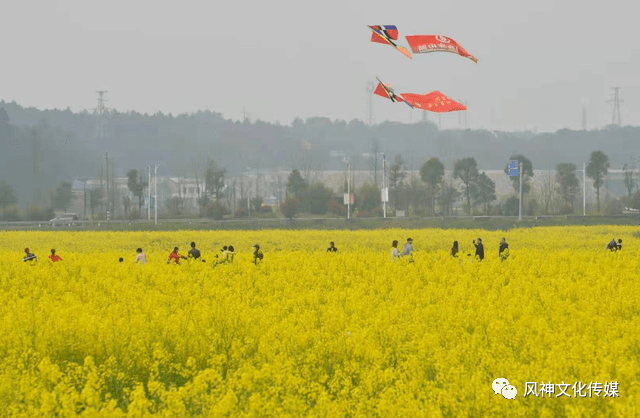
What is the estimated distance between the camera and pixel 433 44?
23.5 metres

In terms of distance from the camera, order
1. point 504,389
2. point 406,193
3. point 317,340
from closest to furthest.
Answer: point 504,389 < point 317,340 < point 406,193

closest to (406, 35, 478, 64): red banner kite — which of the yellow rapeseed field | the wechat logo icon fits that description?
the yellow rapeseed field

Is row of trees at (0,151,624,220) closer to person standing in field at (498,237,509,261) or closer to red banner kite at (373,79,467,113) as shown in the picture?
person standing in field at (498,237,509,261)

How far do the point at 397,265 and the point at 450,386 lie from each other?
55.7 feet

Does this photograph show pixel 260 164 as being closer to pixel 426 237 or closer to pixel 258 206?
pixel 258 206

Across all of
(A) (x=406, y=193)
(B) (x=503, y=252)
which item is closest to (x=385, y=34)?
(B) (x=503, y=252)

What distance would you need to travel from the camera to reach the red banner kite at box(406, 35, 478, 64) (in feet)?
76.6

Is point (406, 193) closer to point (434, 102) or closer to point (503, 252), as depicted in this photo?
point (503, 252)

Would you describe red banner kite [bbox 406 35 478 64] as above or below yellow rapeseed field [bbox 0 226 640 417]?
above

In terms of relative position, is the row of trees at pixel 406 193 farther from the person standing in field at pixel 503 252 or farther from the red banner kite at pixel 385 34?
the red banner kite at pixel 385 34

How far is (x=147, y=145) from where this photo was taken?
190000mm

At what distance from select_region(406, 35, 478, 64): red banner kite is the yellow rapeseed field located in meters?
6.55

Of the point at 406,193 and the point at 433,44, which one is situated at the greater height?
the point at 433,44

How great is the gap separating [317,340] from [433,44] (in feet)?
41.2
